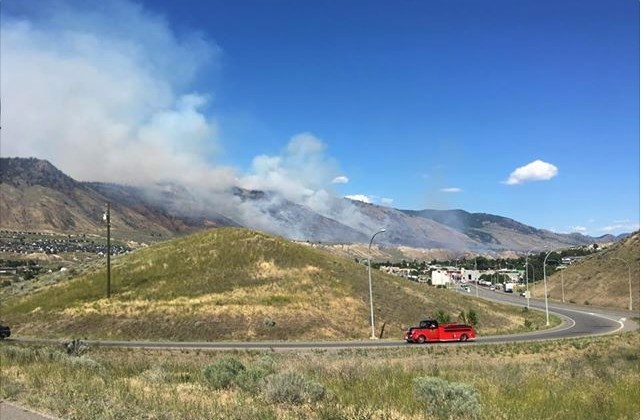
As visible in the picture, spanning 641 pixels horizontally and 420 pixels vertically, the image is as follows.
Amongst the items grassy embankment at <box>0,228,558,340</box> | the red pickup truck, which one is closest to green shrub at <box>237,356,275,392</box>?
the red pickup truck

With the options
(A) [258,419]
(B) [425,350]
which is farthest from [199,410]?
(B) [425,350]

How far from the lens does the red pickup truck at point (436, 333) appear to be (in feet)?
150

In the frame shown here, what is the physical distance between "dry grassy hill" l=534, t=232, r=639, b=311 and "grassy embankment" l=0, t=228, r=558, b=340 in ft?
140

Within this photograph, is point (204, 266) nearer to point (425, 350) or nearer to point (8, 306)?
point (8, 306)

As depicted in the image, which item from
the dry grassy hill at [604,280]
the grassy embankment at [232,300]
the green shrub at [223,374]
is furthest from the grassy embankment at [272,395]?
the dry grassy hill at [604,280]

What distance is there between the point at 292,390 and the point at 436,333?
124ft

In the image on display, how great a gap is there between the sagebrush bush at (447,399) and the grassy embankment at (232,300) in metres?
44.0

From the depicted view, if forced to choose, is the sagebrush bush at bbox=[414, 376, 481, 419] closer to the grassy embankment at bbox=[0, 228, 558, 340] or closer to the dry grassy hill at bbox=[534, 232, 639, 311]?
the grassy embankment at bbox=[0, 228, 558, 340]

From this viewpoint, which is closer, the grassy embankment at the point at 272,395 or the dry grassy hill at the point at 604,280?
the grassy embankment at the point at 272,395

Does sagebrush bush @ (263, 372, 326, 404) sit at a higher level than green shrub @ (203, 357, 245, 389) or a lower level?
higher

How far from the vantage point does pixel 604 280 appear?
120 metres

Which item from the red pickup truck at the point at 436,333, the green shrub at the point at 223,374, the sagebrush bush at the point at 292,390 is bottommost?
the red pickup truck at the point at 436,333

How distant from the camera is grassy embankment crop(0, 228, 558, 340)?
54.9 metres

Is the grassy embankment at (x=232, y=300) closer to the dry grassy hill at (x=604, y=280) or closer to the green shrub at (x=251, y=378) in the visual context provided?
the green shrub at (x=251, y=378)
